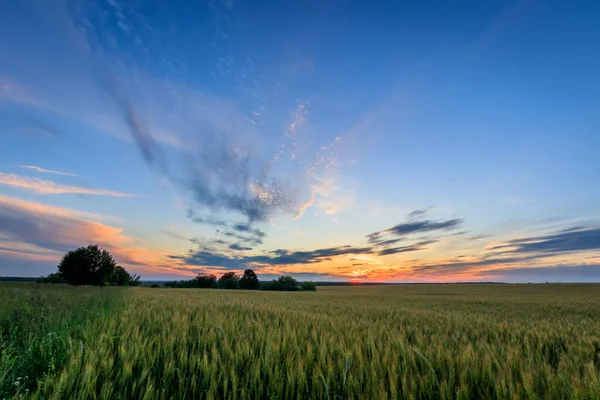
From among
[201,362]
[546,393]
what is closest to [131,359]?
[201,362]

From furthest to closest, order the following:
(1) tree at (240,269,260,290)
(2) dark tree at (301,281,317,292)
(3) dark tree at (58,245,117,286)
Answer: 1. (1) tree at (240,269,260,290)
2. (2) dark tree at (301,281,317,292)
3. (3) dark tree at (58,245,117,286)

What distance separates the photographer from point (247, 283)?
84625 millimetres

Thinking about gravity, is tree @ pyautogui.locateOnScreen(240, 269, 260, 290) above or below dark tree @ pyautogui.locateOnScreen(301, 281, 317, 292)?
above

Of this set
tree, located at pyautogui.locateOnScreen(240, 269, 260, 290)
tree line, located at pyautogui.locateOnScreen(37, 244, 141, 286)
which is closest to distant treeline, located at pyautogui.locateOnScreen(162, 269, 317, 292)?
tree, located at pyautogui.locateOnScreen(240, 269, 260, 290)

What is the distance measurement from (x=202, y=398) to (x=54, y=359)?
2.17 meters

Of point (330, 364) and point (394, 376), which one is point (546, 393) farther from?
point (330, 364)

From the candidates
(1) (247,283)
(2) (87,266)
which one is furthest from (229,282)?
(2) (87,266)

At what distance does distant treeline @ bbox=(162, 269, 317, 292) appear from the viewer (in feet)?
249

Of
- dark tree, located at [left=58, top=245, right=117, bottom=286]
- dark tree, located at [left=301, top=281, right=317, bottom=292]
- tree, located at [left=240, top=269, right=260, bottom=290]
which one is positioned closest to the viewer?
dark tree, located at [left=58, top=245, right=117, bottom=286]

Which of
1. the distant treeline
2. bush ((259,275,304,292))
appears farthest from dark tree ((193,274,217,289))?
bush ((259,275,304,292))

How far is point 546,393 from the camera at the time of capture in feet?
7.41

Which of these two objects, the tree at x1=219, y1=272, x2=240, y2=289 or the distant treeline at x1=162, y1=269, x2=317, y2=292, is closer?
the distant treeline at x1=162, y1=269, x2=317, y2=292

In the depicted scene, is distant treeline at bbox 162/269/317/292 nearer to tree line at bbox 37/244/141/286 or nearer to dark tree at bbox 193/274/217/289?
dark tree at bbox 193/274/217/289

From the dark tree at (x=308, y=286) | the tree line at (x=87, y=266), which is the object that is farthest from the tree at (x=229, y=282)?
the tree line at (x=87, y=266)
